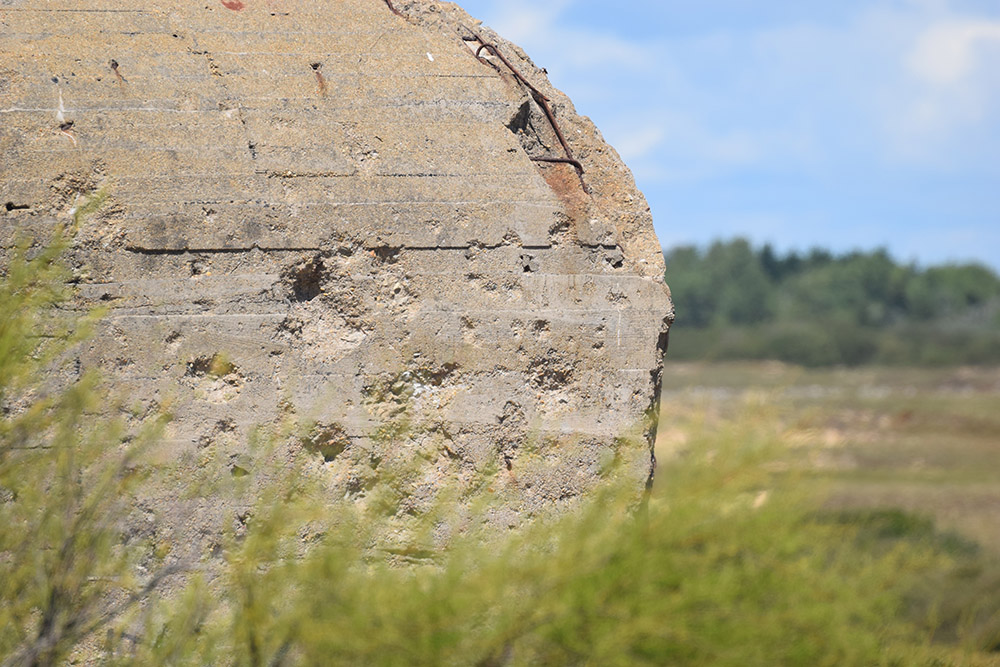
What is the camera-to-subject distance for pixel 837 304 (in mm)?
59031

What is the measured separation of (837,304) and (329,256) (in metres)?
58.4

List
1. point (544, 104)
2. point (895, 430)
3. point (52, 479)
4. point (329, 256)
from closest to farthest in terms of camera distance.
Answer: point (52, 479)
point (329, 256)
point (544, 104)
point (895, 430)

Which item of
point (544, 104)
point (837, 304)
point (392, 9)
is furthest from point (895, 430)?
point (837, 304)

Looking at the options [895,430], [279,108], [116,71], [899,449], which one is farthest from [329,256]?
[895,430]

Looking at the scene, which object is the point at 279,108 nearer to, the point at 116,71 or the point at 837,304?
the point at 116,71

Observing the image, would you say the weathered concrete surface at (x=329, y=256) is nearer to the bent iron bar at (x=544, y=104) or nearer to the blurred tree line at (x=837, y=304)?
the bent iron bar at (x=544, y=104)

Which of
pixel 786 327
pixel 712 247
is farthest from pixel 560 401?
pixel 712 247

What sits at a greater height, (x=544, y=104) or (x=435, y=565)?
(x=544, y=104)

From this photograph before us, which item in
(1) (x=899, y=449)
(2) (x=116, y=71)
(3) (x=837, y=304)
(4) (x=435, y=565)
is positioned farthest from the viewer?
(3) (x=837, y=304)

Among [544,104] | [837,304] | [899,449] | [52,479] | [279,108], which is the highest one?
[837,304]

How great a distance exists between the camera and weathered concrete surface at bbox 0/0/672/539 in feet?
10.5

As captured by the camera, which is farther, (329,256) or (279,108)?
(279,108)

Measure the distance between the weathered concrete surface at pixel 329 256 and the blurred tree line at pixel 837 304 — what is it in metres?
39.5

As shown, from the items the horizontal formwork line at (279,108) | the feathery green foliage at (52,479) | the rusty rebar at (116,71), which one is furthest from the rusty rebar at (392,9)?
the feathery green foliage at (52,479)
